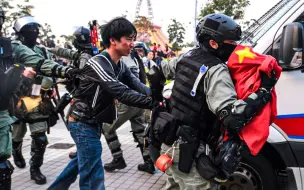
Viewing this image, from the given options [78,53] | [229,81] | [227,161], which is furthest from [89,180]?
Answer: [78,53]

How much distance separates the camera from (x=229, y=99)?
6.70 ft

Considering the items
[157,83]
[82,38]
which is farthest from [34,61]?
[157,83]

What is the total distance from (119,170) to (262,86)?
3287 mm

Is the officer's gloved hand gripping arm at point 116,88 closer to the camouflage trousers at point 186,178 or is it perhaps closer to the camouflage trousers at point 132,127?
the camouflage trousers at point 186,178

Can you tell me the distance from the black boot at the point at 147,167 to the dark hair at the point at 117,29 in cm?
242

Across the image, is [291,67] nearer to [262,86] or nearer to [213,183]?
[262,86]

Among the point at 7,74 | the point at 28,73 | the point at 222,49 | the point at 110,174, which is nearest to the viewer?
the point at 222,49

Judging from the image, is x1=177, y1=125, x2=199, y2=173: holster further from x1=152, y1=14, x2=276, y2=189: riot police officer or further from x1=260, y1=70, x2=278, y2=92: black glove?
x1=260, y1=70, x2=278, y2=92: black glove

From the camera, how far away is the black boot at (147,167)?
4.75m

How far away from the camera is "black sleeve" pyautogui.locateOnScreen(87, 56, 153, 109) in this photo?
250 cm

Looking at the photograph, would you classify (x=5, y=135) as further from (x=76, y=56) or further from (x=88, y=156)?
(x=76, y=56)

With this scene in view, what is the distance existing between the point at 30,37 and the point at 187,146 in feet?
9.86

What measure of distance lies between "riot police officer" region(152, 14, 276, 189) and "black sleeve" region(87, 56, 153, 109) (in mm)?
234

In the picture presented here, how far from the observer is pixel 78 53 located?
4.88 m
